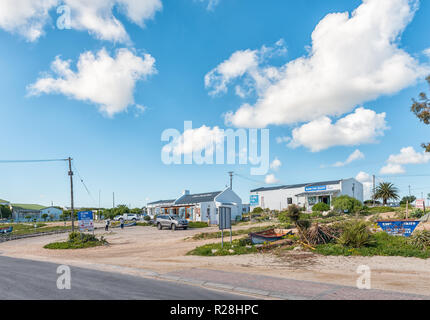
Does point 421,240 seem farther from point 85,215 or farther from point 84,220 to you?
point 85,215

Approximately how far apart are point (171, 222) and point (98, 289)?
1088 inches

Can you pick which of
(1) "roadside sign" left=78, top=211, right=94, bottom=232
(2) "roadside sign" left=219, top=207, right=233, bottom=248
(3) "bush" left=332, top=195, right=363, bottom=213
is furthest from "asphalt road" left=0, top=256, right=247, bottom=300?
(3) "bush" left=332, top=195, right=363, bottom=213

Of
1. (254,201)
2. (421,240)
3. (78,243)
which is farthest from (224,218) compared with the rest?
(254,201)

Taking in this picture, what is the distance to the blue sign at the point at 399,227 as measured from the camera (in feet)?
57.1

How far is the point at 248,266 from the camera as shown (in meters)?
12.7

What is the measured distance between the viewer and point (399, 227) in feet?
58.5

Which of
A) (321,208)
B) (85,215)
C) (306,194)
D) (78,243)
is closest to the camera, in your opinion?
(78,243)

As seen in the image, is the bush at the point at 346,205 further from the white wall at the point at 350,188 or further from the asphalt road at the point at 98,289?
the asphalt road at the point at 98,289

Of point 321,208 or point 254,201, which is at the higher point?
point 321,208

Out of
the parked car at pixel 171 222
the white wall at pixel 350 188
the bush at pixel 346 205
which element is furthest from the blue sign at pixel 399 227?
the white wall at pixel 350 188

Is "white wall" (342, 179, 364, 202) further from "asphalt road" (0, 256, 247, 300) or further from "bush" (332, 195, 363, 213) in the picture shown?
"asphalt road" (0, 256, 247, 300)

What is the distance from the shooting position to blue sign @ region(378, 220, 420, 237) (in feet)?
57.1
